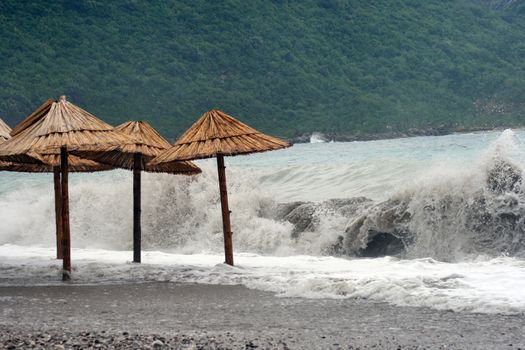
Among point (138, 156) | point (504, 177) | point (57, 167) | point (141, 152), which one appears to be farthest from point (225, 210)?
point (504, 177)

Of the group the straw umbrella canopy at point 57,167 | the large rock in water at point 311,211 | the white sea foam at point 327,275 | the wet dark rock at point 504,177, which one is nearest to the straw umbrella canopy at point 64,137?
the white sea foam at point 327,275

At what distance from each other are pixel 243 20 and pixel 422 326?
5548 centimetres

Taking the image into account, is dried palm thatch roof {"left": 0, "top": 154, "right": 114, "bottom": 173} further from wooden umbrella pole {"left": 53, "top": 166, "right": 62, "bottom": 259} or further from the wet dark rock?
the wet dark rock

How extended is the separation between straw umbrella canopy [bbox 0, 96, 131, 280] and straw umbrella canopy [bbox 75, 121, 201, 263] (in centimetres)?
48

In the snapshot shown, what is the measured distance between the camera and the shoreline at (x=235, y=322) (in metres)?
5.65

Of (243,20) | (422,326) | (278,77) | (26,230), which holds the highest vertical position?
(243,20)

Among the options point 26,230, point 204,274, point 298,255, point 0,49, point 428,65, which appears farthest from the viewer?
point 428,65

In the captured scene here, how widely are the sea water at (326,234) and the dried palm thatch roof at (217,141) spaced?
1413 mm

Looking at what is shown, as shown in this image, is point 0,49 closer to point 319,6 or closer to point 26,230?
point 319,6

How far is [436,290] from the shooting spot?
729 cm

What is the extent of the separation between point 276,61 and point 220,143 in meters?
47.9

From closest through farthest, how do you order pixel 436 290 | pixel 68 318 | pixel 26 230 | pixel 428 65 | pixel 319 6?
pixel 68 318
pixel 436 290
pixel 26 230
pixel 428 65
pixel 319 6

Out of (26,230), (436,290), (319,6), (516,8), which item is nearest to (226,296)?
(436,290)

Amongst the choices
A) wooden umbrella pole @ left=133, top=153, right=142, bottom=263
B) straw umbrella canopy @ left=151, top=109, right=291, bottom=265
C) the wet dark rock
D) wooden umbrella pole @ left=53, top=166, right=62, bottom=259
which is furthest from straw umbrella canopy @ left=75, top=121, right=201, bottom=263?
the wet dark rock
